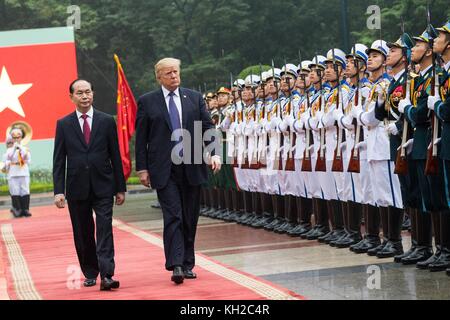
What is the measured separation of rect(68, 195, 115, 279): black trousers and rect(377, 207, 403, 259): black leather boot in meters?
2.78

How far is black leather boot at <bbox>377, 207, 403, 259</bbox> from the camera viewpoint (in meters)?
10.5

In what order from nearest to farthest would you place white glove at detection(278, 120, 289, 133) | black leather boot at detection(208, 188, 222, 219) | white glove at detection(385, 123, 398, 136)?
white glove at detection(385, 123, 398, 136)
white glove at detection(278, 120, 289, 133)
black leather boot at detection(208, 188, 222, 219)

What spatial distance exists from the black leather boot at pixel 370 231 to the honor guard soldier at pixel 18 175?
13.0 m

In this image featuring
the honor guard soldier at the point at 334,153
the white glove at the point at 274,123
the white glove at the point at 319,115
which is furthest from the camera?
the white glove at the point at 274,123

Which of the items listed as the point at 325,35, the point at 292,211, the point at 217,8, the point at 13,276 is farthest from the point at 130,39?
the point at 13,276

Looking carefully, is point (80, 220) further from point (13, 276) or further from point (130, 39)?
point (130, 39)

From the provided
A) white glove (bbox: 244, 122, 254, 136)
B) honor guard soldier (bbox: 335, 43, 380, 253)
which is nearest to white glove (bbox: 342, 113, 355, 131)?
honor guard soldier (bbox: 335, 43, 380, 253)

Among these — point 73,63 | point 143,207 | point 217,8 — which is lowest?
point 143,207

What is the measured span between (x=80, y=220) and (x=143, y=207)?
44.7ft

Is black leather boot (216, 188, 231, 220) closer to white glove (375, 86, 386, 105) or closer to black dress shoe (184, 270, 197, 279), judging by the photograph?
white glove (375, 86, 386, 105)

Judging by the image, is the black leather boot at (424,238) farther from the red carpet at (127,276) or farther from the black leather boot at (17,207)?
the black leather boot at (17,207)

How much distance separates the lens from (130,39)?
43.2 metres

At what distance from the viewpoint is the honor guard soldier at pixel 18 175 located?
22.8 m

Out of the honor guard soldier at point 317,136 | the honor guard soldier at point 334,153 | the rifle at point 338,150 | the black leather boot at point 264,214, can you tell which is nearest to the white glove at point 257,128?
the black leather boot at point 264,214
